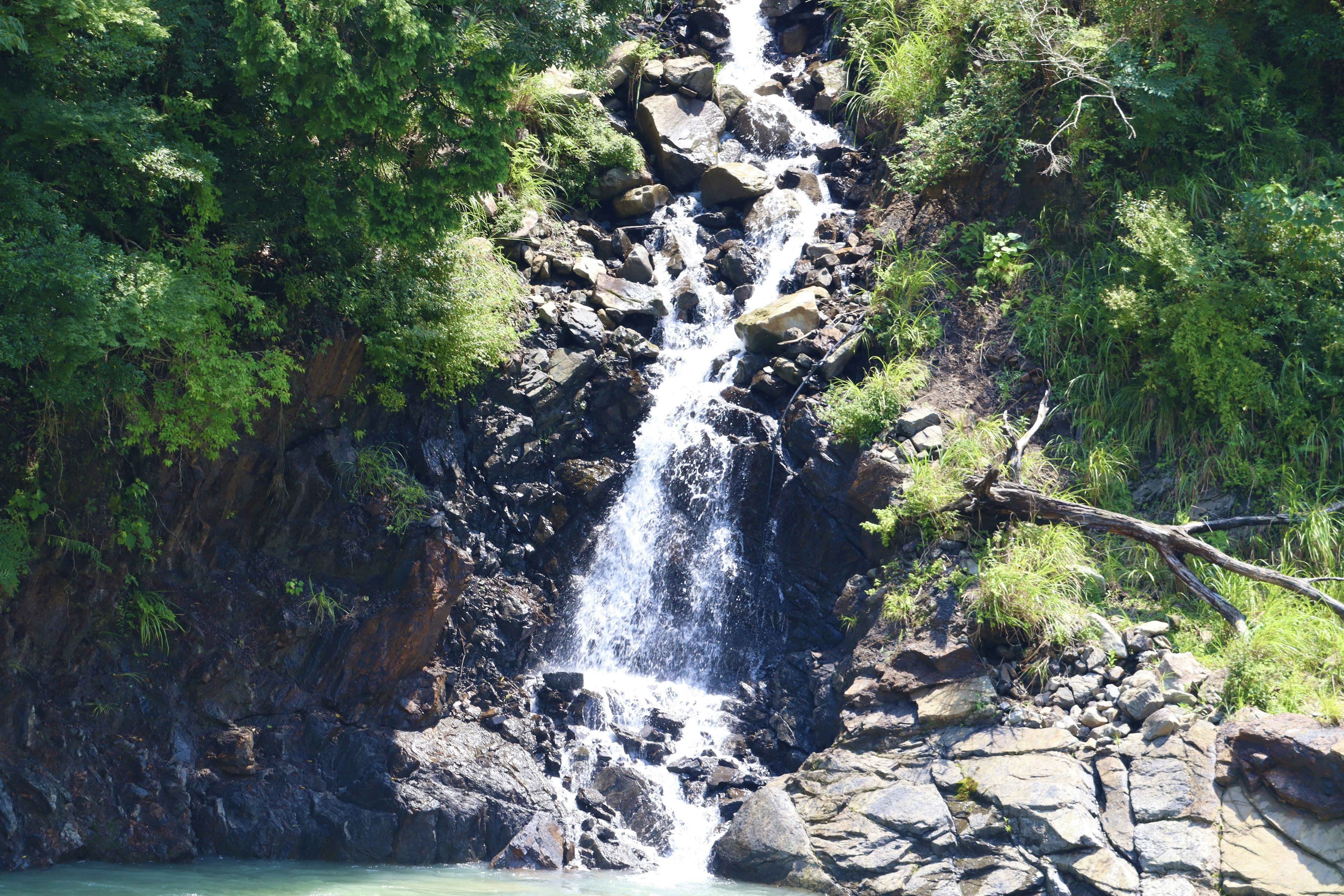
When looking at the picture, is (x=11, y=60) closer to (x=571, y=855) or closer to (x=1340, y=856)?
(x=571, y=855)

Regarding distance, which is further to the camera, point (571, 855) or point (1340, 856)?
point (571, 855)

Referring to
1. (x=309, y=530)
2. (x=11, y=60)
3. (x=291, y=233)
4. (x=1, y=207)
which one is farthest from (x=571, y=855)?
(x=11, y=60)

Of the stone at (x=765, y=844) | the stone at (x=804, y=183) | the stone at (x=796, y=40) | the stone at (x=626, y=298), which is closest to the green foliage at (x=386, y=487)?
the stone at (x=626, y=298)

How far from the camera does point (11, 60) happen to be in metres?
6.80

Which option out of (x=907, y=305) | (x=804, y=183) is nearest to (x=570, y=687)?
(x=907, y=305)

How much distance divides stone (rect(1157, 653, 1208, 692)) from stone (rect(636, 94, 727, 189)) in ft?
31.0

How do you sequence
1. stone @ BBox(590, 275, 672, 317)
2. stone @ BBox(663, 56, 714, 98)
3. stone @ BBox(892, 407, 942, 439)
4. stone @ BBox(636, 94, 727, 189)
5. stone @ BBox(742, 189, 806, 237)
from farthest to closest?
stone @ BBox(663, 56, 714, 98) < stone @ BBox(636, 94, 727, 189) < stone @ BBox(742, 189, 806, 237) < stone @ BBox(590, 275, 672, 317) < stone @ BBox(892, 407, 942, 439)

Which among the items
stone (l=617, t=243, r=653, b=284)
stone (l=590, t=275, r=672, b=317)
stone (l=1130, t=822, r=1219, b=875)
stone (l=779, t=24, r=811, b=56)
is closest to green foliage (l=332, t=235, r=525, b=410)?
stone (l=590, t=275, r=672, b=317)

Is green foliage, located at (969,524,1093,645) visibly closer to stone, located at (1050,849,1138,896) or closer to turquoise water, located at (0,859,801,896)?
stone, located at (1050,849,1138,896)

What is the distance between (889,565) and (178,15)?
26.9ft

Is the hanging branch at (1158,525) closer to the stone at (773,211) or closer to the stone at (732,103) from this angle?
the stone at (773,211)

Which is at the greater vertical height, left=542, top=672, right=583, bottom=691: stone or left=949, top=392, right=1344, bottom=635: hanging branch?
left=949, top=392, right=1344, bottom=635: hanging branch

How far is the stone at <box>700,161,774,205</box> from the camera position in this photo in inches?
544

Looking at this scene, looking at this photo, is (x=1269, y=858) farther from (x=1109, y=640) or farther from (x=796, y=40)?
(x=796, y=40)
